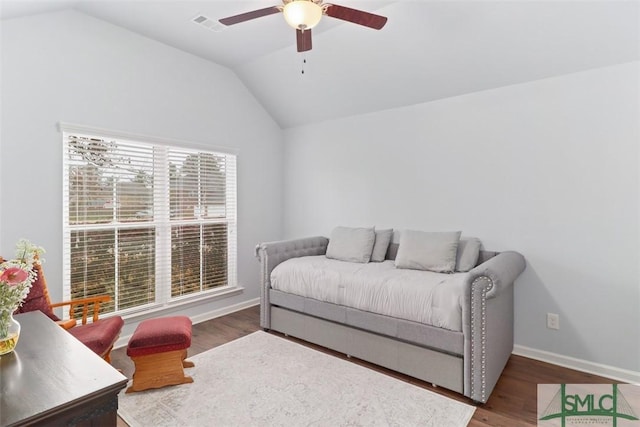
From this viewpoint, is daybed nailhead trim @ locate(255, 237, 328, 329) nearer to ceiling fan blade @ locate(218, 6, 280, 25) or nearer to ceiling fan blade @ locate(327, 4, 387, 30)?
ceiling fan blade @ locate(218, 6, 280, 25)

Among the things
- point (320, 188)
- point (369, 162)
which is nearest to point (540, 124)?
point (369, 162)

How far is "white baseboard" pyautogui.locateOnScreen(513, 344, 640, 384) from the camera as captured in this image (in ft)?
8.34

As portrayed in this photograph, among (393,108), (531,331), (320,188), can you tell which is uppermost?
(393,108)

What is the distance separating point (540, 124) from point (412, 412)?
2.56 m

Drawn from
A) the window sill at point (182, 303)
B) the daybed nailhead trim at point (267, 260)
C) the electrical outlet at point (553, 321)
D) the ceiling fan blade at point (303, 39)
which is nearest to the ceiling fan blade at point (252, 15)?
the ceiling fan blade at point (303, 39)

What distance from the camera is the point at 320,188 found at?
4.53 m

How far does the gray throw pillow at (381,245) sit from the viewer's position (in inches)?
145

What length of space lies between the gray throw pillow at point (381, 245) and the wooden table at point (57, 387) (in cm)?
277

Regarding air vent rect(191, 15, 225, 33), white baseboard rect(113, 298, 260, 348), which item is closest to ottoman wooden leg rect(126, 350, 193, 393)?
white baseboard rect(113, 298, 260, 348)

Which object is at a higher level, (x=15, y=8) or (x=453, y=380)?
(x=15, y=8)

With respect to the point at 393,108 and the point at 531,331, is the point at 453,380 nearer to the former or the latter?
the point at 531,331

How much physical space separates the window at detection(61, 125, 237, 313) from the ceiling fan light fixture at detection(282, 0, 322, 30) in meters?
2.11

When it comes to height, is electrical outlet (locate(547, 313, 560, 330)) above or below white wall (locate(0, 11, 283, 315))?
below

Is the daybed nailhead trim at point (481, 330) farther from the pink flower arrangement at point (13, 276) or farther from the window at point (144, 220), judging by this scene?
the window at point (144, 220)
